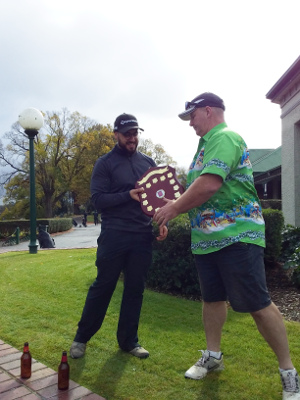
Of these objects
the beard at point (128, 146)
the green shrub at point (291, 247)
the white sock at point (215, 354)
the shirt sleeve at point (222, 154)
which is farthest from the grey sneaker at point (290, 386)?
the green shrub at point (291, 247)

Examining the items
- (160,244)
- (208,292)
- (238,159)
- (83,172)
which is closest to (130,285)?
(208,292)

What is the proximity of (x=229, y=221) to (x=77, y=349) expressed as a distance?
5.74 feet

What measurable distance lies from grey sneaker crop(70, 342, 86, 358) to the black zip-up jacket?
104 cm

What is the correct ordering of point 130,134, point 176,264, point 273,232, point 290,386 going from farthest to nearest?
1. point 273,232
2. point 176,264
3. point 130,134
4. point 290,386

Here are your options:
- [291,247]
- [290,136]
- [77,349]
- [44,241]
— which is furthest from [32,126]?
[77,349]

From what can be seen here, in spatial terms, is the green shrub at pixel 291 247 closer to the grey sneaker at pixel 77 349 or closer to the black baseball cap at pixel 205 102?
the grey sneaker at pixel 77 349

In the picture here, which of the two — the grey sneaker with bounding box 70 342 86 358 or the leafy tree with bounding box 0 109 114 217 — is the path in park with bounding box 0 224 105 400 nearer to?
the grey sneaker with bounding box 70 342 86 358

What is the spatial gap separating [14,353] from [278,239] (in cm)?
449

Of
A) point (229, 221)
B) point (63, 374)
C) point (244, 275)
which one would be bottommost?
point (63, 374)

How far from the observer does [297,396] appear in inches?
94.6

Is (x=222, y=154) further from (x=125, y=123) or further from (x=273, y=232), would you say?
(x=273, y=232)

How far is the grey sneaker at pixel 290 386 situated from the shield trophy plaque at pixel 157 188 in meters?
1.37

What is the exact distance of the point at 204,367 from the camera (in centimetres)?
291

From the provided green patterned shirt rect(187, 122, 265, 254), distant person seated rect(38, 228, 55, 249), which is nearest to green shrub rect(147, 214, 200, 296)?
green patterned shirt rect(187, 122, 265, 254)
